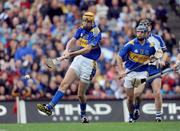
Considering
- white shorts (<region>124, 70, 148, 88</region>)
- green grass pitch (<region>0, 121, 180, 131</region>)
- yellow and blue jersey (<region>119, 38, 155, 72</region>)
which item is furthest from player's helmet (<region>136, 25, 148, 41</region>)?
green grass pitch (<region>0, 121, 180, 131</region>)

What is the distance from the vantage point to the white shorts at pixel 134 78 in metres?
19.9

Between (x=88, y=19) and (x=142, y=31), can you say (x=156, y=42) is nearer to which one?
(x=142, y=31)

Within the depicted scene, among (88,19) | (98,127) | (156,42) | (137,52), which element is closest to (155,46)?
(156,42)

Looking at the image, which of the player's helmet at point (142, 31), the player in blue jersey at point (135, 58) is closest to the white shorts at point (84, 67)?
the player in blue jersey at point (135, 58)

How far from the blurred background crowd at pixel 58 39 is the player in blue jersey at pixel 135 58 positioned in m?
4.44

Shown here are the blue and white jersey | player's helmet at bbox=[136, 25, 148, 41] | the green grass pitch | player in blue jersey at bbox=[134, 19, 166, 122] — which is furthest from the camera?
the blue and white jersey

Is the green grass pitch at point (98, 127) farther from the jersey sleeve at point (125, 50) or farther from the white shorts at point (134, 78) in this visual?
the jersey sleeve at point (125, 50)

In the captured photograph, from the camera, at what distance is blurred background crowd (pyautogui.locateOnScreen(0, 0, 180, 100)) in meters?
24.9

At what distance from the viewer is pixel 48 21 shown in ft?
88.2

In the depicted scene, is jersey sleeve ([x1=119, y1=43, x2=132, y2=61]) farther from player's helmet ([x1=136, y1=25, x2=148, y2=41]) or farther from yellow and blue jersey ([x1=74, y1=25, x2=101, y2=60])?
yellow and blue jersey ([x1=74, y1=25, x2=101, y2=60])

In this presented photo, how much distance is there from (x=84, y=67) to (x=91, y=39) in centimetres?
60

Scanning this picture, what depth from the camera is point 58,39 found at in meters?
26.4

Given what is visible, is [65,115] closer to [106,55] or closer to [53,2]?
[106,55]

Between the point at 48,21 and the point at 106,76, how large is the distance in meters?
2.62
